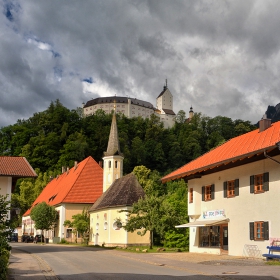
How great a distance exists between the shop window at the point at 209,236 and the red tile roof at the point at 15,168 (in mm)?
11746

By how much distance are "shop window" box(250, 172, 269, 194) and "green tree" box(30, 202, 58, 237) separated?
37.3 m

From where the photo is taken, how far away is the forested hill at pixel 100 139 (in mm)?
96750

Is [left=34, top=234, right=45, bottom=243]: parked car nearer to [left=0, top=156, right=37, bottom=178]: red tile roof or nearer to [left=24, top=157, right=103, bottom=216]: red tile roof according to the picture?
[left=24, top=157, right=103, bottom=216]: red tile roof

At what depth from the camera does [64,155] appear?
96250mm

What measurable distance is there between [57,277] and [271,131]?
16429mm

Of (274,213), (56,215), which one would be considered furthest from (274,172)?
(56,215)

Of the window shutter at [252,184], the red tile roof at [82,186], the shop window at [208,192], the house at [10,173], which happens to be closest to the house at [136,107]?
the red tile roof at [82,186]

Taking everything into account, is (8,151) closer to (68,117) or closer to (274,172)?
(68,117)

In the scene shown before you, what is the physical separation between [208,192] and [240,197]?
13.9ft

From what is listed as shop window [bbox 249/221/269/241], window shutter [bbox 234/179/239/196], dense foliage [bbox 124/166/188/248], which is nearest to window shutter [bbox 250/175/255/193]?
window shutter [bbox 234/179/239/196]

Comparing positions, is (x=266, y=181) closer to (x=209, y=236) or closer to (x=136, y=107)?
(x=209, y=236)

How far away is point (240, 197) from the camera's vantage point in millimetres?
26594

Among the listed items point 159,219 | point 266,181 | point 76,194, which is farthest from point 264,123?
point 76,194

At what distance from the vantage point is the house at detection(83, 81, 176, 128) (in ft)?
531
